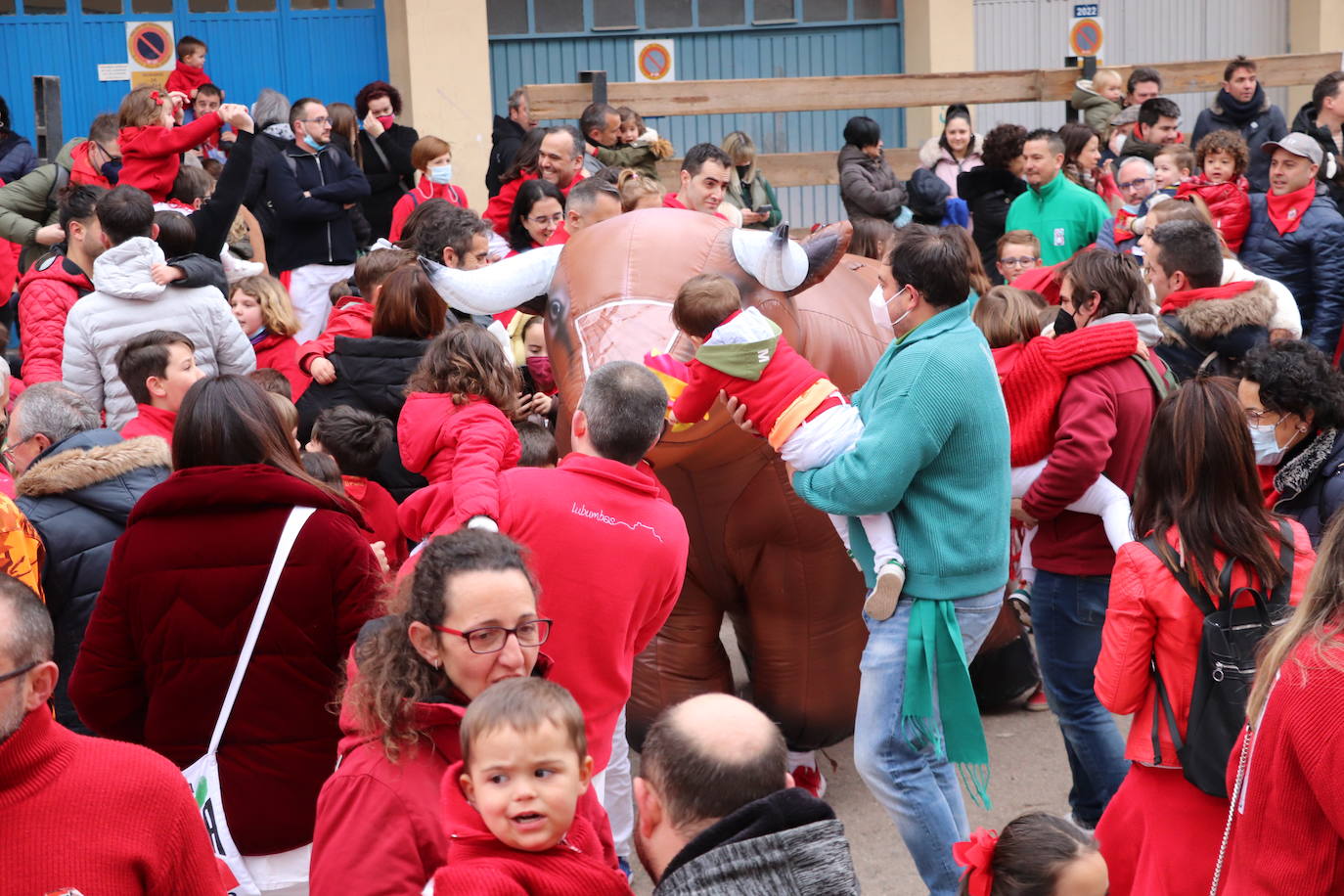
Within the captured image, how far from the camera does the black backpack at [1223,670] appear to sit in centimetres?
295

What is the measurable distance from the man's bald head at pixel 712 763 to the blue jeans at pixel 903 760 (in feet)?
5.50

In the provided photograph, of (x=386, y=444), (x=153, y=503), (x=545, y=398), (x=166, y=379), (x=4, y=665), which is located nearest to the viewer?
(x=4, y=665)

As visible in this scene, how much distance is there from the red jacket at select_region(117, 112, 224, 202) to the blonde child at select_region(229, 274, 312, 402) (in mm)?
1424

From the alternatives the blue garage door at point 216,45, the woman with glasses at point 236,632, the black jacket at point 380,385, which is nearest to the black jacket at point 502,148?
the blue garage door at point 216,45

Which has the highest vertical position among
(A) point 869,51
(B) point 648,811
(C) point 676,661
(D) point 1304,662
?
(A) point 869,51

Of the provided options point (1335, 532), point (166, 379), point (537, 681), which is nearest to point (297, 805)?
point (537, 681)

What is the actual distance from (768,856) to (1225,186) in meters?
6.10

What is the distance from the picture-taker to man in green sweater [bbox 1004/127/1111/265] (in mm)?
7715

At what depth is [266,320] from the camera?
19.8 ft

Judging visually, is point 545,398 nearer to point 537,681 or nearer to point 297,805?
point 297,805

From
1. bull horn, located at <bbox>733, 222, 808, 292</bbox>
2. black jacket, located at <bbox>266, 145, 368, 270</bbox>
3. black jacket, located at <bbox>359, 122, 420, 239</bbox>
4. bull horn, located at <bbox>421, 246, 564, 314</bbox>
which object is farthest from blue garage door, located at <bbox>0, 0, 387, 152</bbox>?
bull horn, located at <bbox>733, 222, 808, 292</bbox>

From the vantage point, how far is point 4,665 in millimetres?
2051

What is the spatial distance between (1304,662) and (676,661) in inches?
113

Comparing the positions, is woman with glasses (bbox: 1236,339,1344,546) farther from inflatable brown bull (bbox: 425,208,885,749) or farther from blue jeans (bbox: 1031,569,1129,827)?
inflatable brown bull (bbox: 425,208,885,749)
